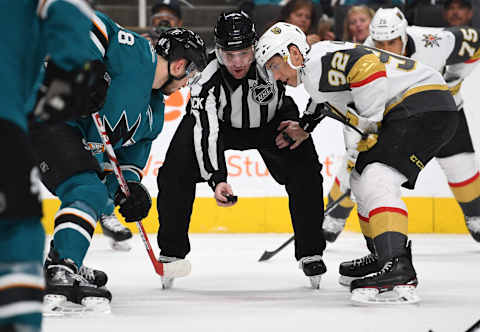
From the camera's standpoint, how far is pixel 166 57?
2.91 m

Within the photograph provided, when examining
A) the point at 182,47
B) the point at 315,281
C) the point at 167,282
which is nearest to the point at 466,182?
the point at 315,281

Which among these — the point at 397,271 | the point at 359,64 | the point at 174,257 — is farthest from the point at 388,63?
the point at 174,257

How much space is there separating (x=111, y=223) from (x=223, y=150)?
1548 millimetres

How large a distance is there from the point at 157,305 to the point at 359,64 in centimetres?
113

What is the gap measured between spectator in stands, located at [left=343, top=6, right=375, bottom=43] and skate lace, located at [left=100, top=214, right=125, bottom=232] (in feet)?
6.76

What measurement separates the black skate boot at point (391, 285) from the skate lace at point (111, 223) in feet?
6.72

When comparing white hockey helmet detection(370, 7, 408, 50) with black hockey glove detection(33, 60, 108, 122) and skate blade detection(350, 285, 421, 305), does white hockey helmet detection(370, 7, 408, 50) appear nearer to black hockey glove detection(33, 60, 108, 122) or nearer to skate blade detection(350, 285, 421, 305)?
skate blade detection(350, 285, 421, 305)

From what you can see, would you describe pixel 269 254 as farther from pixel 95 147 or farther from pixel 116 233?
pixel 95 147

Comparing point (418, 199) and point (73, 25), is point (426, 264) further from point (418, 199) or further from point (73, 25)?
point (73, 25)

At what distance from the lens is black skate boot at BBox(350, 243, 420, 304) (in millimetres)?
2754

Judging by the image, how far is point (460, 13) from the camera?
5.73 m

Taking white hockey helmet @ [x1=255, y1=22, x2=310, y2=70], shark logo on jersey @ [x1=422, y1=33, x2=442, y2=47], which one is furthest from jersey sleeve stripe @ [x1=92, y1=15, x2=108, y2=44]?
shark logo on jersey @ [x1=422, y1=33, x2=442, y2=47]

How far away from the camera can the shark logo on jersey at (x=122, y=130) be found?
283 cm

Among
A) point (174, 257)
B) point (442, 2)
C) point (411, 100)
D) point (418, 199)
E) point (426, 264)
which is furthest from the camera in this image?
point (442, 2)
